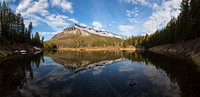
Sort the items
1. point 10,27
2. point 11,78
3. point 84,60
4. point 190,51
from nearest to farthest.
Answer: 1. point 11,78
2. point 84,60
3. point 190,51
4. point 10,27

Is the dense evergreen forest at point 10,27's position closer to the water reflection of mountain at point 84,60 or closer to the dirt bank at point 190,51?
the water reflection of mountain at point 84,60

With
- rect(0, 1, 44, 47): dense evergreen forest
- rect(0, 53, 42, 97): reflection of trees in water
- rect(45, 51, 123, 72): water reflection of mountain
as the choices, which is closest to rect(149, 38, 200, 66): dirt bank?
rect(45, 51, 123, 72): water reflection of mountain

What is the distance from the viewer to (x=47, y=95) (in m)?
11.6

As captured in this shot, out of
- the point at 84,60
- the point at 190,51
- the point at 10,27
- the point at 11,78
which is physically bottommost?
the point at 84,60

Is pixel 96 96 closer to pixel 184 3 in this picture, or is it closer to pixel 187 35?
pixel 187 35

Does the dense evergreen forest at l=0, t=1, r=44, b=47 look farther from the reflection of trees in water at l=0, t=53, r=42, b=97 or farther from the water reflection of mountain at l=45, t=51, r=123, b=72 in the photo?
the reflection of trees in water at l=0, t=53, r=42, b=97

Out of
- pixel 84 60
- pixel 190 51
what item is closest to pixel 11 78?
pixel 84 60

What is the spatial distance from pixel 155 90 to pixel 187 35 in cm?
6033

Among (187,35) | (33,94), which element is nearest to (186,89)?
(33,94)

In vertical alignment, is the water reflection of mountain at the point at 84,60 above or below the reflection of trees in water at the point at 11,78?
below

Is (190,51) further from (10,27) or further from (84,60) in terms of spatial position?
(10,27)

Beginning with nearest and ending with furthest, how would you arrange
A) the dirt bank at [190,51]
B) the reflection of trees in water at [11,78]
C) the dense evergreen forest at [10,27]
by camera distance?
the reflection of trees in water at [11,78] → the dirt bank at [190,51] → the dense evergreen forest at [10,27]

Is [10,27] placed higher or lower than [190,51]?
higher

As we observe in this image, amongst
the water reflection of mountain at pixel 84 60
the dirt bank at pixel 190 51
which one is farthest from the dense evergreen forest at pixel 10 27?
the dirt bank at pixel 190 51
